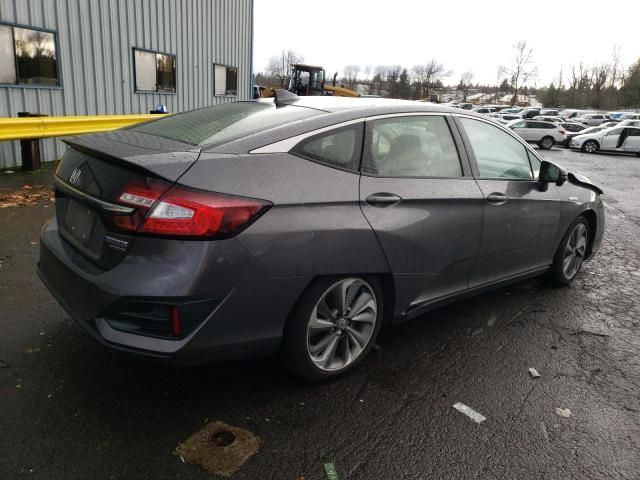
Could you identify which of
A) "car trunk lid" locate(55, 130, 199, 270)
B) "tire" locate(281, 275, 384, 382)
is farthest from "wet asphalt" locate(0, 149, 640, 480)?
"car trunk lid" locate(55, 130, 199, 270)

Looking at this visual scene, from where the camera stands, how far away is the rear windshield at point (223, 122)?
2.78m

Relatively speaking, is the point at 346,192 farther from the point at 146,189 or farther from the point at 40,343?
the point at 40,343

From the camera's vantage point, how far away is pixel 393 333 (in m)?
3.72

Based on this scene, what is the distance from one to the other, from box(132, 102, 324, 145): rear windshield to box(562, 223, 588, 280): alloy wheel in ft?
9.80

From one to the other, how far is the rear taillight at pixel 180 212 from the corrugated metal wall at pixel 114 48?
7.91 metres

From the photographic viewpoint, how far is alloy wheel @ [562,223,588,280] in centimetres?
472

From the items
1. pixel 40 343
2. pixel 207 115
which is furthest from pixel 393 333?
pixel 40 343

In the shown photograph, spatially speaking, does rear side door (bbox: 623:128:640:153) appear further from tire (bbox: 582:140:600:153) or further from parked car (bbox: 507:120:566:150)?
parked car (bbox: 507:120:566:150)

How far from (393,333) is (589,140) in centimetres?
2535

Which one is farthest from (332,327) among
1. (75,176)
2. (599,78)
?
(599,78)

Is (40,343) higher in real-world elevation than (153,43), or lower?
lower

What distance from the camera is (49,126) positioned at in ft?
26.2

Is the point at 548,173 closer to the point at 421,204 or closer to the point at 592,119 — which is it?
the point at 421,204

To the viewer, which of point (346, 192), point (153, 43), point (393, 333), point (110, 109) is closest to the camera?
point (346, 192)
